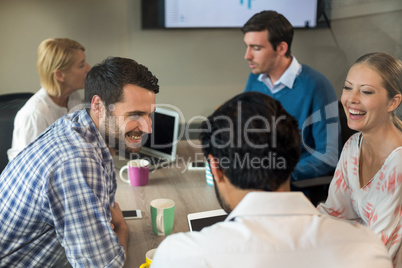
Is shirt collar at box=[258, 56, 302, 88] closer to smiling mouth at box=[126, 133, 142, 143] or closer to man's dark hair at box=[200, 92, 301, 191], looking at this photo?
smiling mouth at box=[126, 133, 142, 143]

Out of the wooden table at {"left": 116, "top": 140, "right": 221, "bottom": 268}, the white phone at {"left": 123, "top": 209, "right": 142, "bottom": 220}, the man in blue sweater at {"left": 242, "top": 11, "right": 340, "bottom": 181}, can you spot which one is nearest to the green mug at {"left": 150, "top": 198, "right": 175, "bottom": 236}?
the wooden table at {"left": 116, "top": 140, "right": 221, "bottom": 268}

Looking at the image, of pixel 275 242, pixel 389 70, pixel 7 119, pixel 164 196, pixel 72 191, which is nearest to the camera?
pixel 275 242

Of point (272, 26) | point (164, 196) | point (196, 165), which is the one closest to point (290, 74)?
point (272, 26)

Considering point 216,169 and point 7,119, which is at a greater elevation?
point 216,169

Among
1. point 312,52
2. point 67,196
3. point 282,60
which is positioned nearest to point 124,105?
point 67,196

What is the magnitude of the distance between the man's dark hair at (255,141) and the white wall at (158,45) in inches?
68.4

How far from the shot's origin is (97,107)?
1.41 metres

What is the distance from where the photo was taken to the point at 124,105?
1414 millimetres

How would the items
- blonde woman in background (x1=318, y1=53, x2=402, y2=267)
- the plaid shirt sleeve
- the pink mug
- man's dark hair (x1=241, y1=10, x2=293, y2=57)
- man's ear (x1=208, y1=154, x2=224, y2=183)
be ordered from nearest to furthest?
man's ear (x1=208, y1=154, x2=224, y2=183) < the plaid shirt sleeve < blonde woman in background (x1=318, y1=53, x2=402, y2=267) < the pink mug < man's dark hair (x1=241, y1=10, x2=293, y2=57)

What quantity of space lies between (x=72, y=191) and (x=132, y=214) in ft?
1.56

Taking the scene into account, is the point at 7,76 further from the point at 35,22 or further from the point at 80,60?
the point at 80,60

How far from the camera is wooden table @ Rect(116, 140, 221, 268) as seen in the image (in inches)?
55.1

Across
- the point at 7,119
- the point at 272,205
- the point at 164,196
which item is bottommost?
the point at 164,196

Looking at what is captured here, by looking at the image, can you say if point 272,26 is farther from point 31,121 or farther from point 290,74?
point 31,121
